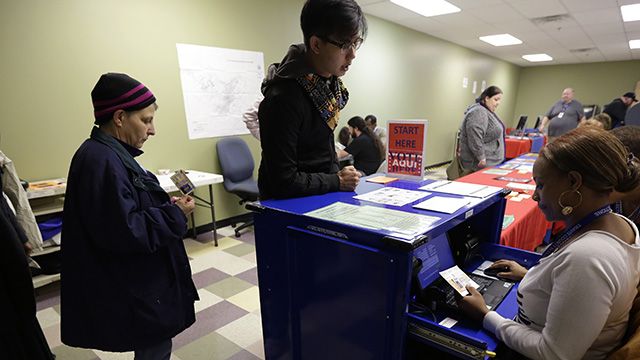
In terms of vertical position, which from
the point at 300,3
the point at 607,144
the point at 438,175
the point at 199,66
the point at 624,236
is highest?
the point at 300,3

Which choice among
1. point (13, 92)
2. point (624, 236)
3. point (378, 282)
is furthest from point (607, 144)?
point (13, 92)

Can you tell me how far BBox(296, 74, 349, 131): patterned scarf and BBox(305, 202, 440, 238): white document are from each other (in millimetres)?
357

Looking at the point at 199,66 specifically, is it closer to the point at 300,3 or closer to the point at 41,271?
the point at 300,3

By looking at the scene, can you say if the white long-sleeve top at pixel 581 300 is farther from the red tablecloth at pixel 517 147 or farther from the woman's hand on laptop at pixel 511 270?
the red tablecloth at pixel 517 147

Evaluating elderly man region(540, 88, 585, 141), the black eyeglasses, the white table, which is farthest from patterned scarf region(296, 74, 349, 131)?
elderly man region(540, 88, 585, 141)

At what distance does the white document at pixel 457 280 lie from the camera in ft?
3.34

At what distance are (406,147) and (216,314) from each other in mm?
1658

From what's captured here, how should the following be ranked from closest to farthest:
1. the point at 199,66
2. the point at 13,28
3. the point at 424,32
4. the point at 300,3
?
the point at 13,28
the point at 199,66
the point at 300,3
the point at 424,32

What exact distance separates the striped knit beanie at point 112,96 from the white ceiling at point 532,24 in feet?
13.6

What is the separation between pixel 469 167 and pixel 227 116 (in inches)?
107

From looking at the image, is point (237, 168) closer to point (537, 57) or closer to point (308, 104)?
point (308, 104)

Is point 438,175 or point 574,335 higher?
point 574,335

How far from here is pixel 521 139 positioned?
572cm

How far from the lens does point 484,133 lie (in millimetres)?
3473
